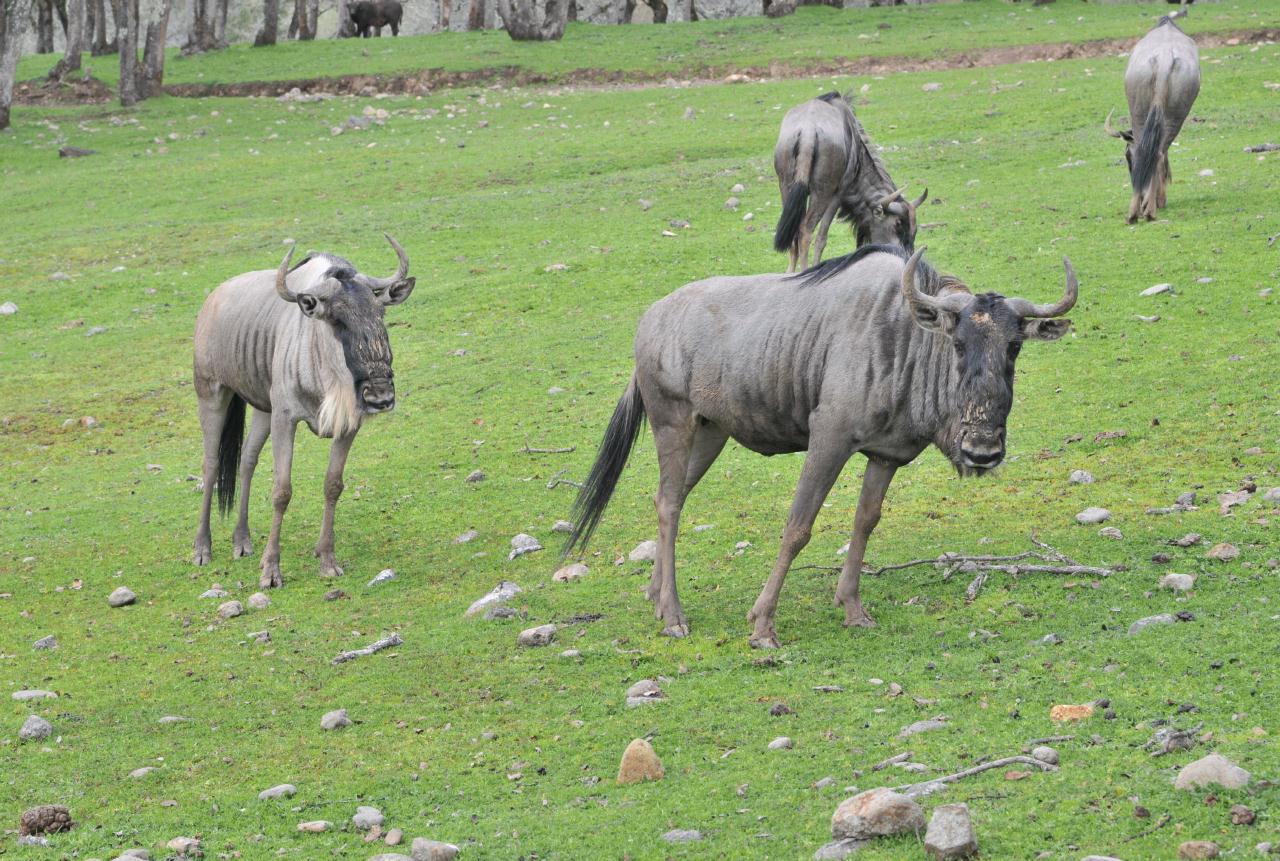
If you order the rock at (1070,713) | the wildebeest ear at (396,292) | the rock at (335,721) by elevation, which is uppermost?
the wildebeest ear at (396,292)

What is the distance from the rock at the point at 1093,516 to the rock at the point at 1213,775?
4138 millimetres

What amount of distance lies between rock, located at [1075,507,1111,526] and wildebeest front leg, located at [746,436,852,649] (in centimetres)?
216

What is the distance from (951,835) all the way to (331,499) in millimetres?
6902

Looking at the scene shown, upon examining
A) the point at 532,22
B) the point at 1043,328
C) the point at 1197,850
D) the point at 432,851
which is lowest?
the point at 432,851

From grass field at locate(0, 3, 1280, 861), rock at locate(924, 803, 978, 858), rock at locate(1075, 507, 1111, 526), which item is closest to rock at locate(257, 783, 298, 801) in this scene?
grass field at locate(0, 3, 1280, 861)

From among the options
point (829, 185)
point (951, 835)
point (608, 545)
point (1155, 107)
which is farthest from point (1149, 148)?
point (951, 835)

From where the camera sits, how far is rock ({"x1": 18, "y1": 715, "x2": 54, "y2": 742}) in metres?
8.32

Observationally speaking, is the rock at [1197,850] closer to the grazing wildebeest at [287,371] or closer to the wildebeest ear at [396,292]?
the grazing wildebeest at [287,371]

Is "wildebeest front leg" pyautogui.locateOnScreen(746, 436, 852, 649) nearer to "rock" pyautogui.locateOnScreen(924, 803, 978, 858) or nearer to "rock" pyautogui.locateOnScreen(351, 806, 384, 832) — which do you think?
"rock" pyautogui.locateOnScreen(351, 806, 384, 832)

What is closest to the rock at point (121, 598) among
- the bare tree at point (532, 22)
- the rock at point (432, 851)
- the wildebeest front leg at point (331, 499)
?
the wildebeest front leg at point (331, 499)

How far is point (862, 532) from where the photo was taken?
870 centimetres

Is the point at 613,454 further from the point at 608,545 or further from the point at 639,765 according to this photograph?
the point at 639,765

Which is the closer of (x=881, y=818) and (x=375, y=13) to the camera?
→ (x=881, y=818)

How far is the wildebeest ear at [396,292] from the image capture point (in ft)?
36.8
